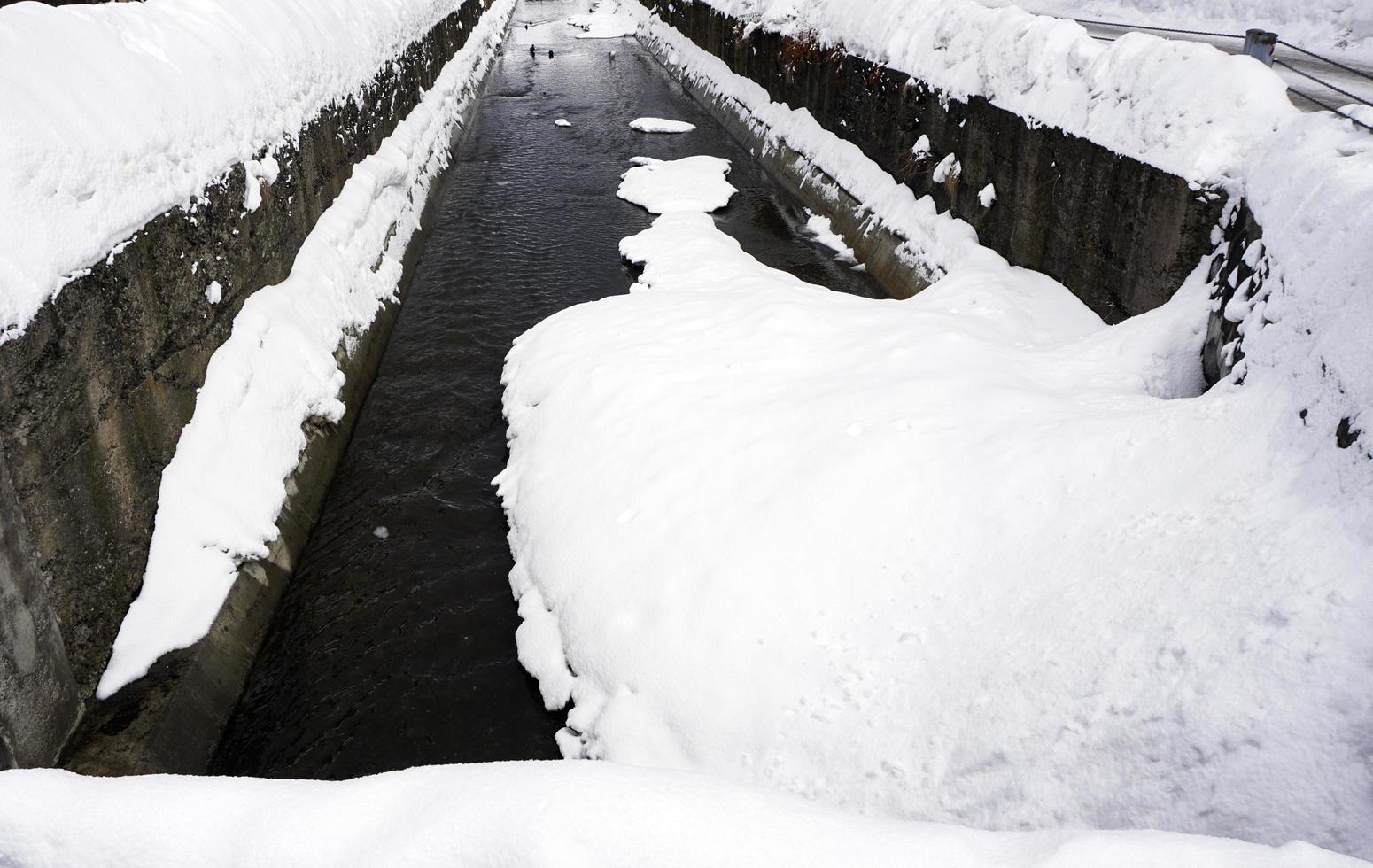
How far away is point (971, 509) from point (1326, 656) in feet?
6.48

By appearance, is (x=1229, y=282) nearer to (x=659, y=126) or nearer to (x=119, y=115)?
(x=119, y=115)

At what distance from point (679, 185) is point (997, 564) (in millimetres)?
12329

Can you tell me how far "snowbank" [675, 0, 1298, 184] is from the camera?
6598mm

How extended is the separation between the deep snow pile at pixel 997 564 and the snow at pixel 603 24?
3170 cm

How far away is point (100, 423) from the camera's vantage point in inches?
196

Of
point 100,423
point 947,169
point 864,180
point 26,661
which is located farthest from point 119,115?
point 864,180

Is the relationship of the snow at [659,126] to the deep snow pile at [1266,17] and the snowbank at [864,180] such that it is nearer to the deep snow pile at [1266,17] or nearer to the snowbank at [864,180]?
the snowbank at [864,180]

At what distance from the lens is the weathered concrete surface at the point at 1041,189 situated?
719 cm

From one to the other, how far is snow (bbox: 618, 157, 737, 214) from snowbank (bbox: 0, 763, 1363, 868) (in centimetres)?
1251

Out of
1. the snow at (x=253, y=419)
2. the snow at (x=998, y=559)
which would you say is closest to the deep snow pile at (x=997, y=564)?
the snow at (x=998, y=559)

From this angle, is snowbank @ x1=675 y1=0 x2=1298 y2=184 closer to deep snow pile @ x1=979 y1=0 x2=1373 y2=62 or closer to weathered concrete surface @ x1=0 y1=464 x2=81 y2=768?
deep snow pile @ x1=979 y1=0 x2=1373 y2=62

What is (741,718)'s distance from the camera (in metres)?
4.60

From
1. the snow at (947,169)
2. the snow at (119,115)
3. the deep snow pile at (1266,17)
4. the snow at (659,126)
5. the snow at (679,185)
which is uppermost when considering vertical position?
the deep snow pile at (1266,17)

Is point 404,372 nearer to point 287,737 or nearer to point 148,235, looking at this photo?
point 148,235
